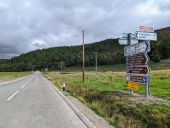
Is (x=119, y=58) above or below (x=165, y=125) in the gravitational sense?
above

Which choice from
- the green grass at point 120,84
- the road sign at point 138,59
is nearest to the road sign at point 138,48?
the road sign at point 138,59

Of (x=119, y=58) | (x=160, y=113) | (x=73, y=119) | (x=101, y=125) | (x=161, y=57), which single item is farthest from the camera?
(x=119, y=58)

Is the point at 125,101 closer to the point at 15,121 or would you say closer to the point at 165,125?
the point at 165,125

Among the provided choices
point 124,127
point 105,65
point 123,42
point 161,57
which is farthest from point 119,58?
point 124,127

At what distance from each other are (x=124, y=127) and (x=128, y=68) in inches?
376

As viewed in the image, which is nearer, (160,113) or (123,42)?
(160,113)

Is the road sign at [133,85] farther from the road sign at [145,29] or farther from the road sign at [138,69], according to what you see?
the road sign at [145,29]

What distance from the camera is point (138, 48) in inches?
655

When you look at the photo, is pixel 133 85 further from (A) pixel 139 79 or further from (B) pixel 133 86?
(A) pixel 139 79

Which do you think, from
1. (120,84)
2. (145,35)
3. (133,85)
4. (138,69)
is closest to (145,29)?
Answer: (145,35)

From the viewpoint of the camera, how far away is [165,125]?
10.5m

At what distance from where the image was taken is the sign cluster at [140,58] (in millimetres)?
15883

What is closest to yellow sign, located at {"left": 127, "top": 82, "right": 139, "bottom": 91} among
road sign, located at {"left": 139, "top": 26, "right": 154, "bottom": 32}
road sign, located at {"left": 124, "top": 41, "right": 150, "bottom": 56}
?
road sign, located at {"left": 124, "top": 41, "right": 150, "bottom": 56}

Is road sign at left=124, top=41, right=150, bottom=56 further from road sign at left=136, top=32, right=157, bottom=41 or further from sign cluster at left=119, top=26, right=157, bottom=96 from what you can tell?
road sign at left=136, top=32, right=157, bottom=41
